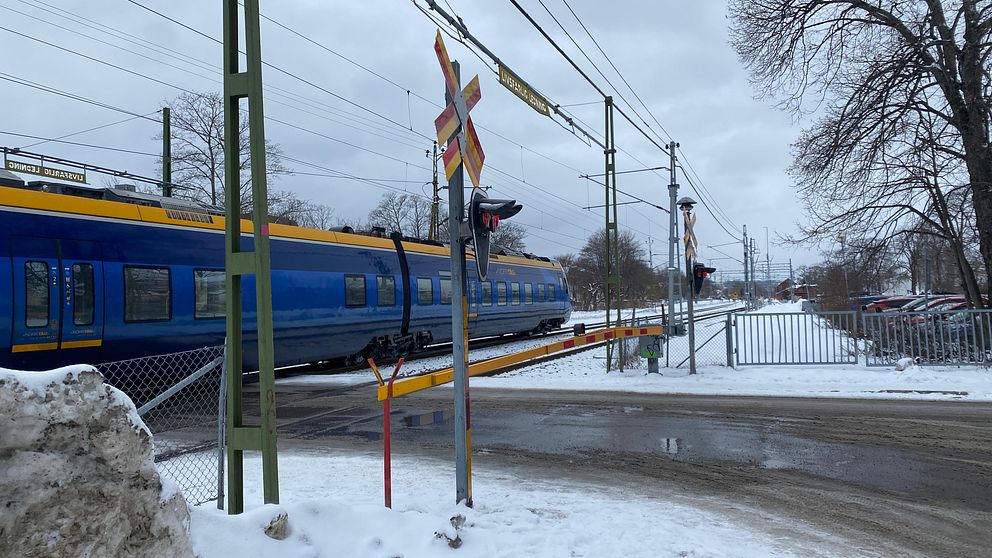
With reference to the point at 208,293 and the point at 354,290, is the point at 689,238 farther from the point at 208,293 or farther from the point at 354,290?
the point at 208,293

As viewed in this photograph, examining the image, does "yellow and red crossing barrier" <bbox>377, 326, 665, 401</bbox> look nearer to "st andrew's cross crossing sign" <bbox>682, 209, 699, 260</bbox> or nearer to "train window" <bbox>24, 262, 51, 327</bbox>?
"st andrew's cross crossing sign" <bbox>682, 209, 699, 260</bbox>

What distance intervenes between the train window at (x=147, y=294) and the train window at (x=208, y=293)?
0.57m

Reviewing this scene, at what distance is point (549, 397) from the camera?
469 inches

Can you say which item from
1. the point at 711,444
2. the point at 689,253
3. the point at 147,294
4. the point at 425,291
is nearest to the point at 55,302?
the point at 147,294

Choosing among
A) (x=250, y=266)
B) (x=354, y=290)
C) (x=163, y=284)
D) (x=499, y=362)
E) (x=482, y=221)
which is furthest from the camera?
(x=354, y=290)

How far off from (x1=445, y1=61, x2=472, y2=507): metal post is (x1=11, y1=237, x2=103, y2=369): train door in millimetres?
7819

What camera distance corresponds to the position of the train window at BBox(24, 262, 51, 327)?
9.49 m

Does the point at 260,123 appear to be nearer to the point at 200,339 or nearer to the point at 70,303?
the point at 70,303

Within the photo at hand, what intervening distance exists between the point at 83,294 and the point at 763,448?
1016cm

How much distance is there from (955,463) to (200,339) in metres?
11.8

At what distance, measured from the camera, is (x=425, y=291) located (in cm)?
1920

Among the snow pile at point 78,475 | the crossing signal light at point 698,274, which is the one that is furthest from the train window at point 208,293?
the snow pile at point 78,475

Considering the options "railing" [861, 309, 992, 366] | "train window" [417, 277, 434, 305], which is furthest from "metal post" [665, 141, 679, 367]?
"train window" [417, 277, 434, 305]

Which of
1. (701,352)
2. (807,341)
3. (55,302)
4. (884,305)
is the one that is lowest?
(701,352)
